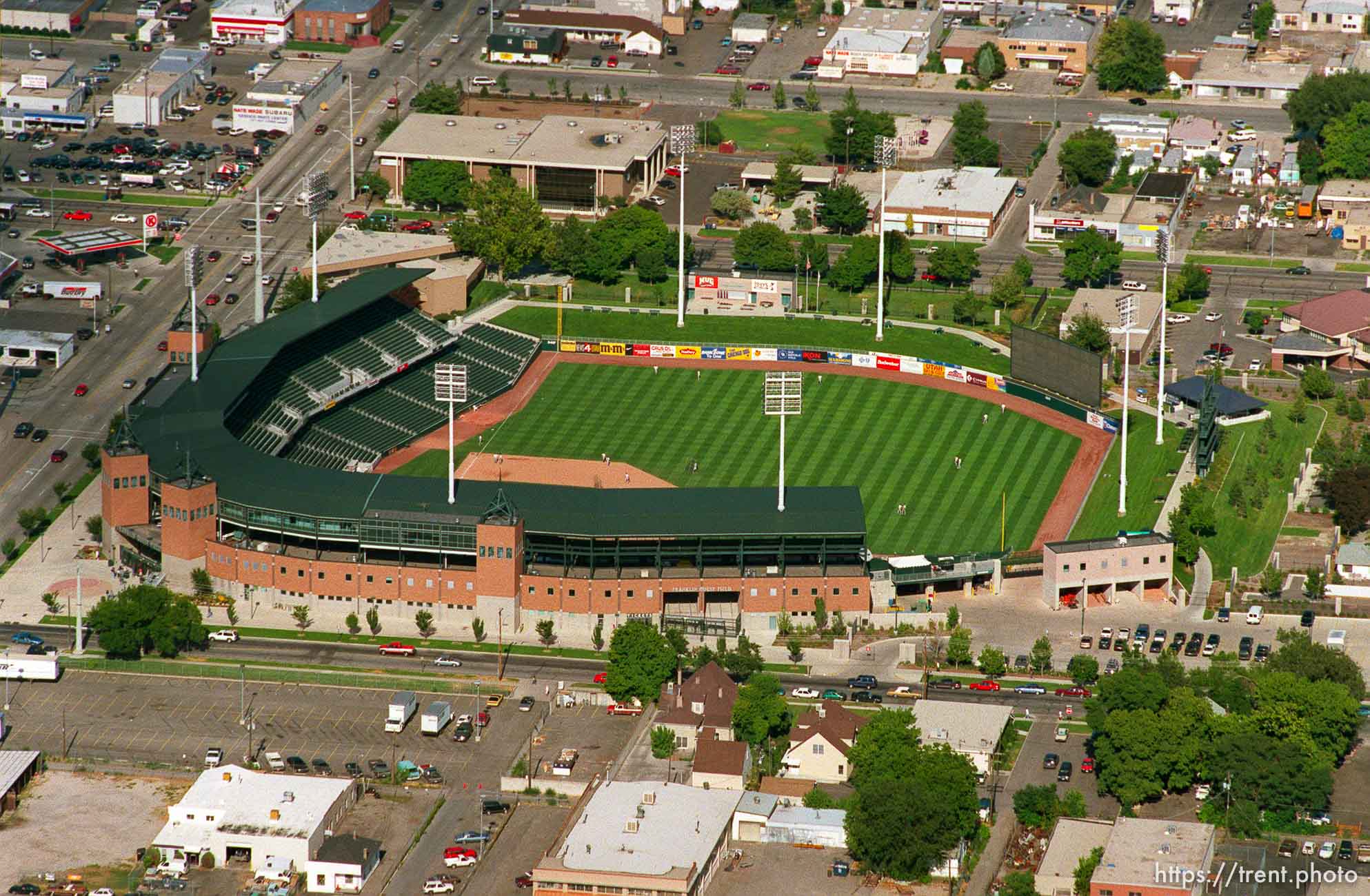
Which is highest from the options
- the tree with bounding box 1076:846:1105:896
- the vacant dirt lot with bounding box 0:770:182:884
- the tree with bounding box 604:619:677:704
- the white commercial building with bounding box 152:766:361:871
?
the tree with bounding box 604:619:677:704

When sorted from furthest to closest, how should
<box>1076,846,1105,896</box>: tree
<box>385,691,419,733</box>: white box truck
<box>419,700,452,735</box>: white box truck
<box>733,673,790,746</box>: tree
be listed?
<box>385,691,419,733</box>: white box truck
<box>419,700,452,735</box>: white box truck
<box>733,673,790,746</box>: tree
<box>1076,846,1105,896</box>: tree

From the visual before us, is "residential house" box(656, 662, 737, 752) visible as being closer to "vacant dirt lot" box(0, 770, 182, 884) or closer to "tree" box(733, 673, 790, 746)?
"tree" box(733, 673, 790, 746)

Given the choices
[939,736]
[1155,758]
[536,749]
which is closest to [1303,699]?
[1155,758]

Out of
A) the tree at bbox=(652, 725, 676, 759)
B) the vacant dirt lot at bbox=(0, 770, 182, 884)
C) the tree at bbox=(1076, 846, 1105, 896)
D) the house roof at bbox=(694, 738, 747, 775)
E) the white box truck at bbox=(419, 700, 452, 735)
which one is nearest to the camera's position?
the tree at bbox=(1076, 846, 1105, 896)

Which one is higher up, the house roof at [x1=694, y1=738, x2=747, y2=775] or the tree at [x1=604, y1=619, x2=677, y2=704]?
the tree at [x1=604, y1=619, x2=677, y2=704]

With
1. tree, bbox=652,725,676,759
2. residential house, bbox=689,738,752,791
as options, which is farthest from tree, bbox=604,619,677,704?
residential house, bbox=689,738,752,791

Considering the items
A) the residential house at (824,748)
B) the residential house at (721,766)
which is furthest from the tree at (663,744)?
the residential house at (824,748)

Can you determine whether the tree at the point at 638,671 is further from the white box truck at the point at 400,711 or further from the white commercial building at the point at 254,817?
the white commercial building at the point at 254,817
